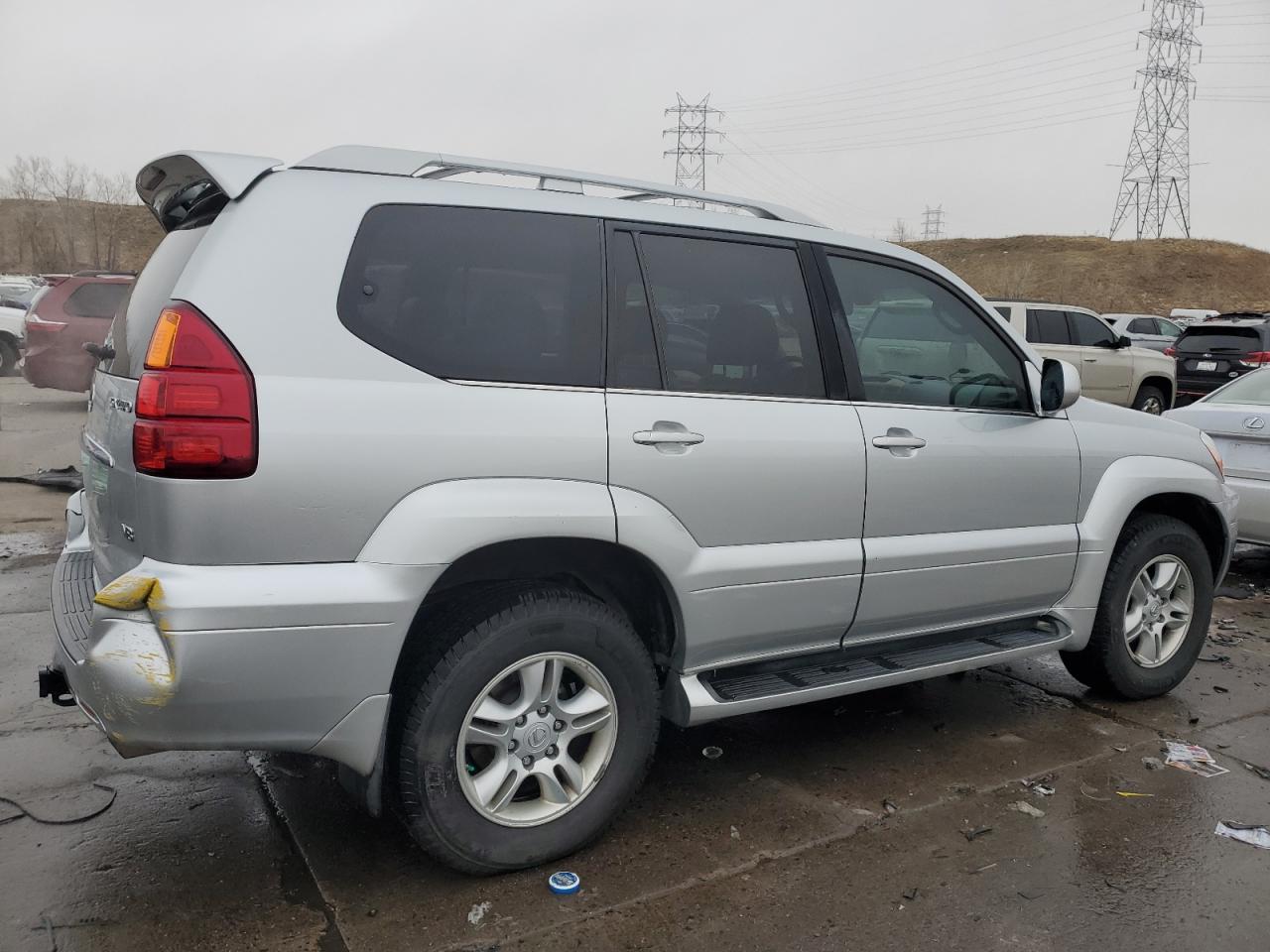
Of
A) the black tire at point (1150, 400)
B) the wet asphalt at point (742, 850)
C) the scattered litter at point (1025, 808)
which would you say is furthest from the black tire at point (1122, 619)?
the black tire at point (1150, 400)

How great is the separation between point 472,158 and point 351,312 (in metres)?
0.74

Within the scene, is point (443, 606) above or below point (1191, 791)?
above

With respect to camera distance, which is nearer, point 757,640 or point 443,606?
point 443,606

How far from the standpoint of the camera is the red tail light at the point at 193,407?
2.35 m

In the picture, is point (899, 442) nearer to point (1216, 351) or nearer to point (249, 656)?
point (249, 656)

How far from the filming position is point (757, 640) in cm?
319

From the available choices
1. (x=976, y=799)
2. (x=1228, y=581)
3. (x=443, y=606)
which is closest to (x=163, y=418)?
(x=443, y=606)

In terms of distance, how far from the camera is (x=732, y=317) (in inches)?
128

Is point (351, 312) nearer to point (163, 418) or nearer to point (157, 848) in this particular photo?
point (163, 418)

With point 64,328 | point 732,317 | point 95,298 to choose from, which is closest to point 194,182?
point 732,317

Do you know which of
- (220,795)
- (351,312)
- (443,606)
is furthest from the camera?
(220,795)

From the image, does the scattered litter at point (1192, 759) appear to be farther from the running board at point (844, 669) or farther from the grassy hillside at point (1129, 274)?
the grassy hillside at point (1129, 274)

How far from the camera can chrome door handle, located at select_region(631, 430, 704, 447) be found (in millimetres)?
2861

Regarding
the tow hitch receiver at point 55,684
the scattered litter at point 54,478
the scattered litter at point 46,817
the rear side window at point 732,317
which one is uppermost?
the rear side window at point 732,317
